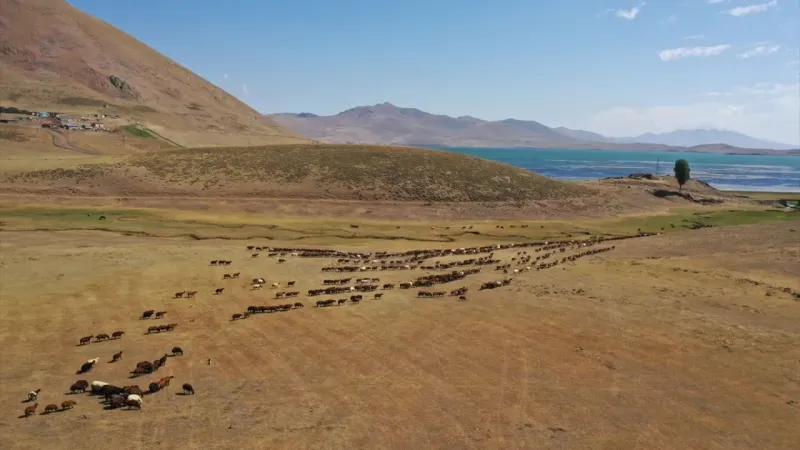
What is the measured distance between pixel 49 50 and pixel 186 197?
500ft

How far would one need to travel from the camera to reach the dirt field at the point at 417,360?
1647 centimetres

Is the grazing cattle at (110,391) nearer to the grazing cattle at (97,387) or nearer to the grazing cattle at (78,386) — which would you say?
the grazing cattle at (97,387)

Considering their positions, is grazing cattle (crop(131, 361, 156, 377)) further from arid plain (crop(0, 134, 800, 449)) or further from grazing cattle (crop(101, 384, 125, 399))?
grazing cattle (crop(101, 384, 125, 399))

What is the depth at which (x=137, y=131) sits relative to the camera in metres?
136

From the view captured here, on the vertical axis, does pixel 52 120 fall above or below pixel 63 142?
above

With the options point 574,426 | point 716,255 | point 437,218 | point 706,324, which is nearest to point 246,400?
point 574,426

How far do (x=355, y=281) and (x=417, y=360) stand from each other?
13.5 metres

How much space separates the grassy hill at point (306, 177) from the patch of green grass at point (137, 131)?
4718 cm

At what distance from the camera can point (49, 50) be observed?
190 metres

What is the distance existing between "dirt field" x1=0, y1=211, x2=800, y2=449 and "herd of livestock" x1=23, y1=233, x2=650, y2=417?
49 centimetres

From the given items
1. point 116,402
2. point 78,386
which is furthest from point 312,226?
point 116,402

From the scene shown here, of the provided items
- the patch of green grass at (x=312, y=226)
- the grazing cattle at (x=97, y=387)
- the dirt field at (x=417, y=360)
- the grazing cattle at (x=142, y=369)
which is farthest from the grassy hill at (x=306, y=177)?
the grazing cattle at (x=97, y=387)

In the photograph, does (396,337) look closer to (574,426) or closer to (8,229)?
(574,426)

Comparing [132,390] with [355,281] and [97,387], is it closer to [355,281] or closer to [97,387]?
[97,387]
